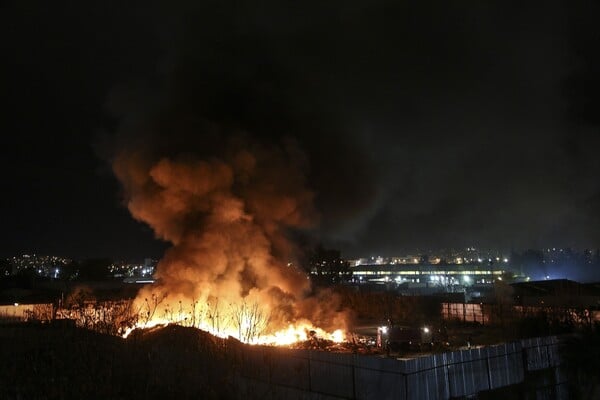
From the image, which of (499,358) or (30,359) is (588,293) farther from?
(30,359)

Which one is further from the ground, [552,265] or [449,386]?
[552,265]

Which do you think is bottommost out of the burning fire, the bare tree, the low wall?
the low wall

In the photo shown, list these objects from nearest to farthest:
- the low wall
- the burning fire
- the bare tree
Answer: the low wall → the burning fire → the bare tree

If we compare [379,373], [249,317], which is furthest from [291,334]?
[379,373]

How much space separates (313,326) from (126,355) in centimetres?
1725

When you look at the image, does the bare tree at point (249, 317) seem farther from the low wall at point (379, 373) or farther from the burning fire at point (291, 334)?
the low wall at point (379, 373)

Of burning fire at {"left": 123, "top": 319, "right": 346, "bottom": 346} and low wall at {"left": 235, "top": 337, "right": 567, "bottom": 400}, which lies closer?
low wall at {"left": 235, "top": 337, "right": 567, "bottom": 400}

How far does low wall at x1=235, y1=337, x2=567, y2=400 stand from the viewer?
14781 millimetres

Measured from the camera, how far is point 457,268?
141m

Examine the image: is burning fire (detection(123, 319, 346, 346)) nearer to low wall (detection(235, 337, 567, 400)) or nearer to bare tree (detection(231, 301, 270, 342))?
bare tree (detection(231, 301, 270, 342))

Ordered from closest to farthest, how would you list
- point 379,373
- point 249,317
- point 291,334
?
point 379,373, point 249,317, point 291,334

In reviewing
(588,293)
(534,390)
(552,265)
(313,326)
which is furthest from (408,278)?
(534,390)

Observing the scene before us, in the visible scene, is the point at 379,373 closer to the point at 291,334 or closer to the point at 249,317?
the point at 291,334

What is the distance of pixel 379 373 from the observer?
1502cm
